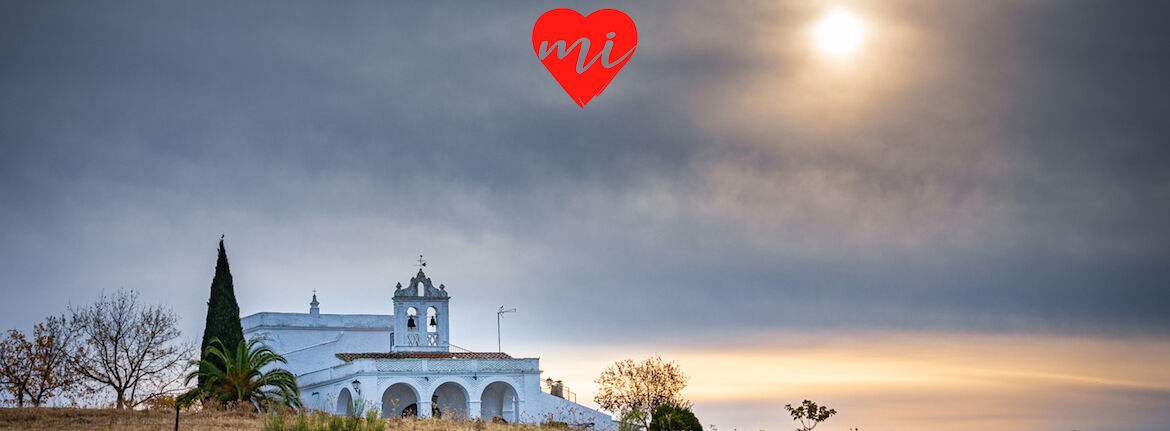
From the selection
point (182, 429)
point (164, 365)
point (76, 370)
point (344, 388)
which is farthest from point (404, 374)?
point (182, 429)

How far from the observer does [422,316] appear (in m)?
56.2

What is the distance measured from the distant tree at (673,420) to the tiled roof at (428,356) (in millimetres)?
25387

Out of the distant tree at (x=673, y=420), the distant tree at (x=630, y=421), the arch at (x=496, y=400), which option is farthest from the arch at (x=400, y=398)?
the distant tree at (x=630, y=421)

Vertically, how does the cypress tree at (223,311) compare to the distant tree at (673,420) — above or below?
above

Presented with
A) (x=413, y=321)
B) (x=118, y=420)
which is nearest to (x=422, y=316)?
(x=413, y=321)

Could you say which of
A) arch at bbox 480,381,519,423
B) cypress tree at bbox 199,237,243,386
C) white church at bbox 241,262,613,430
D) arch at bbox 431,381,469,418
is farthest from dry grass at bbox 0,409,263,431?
arch at bbox 480,381,519,423

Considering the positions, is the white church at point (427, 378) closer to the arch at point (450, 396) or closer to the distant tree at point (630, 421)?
the arch at point (450, 396)

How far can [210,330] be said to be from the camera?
42.1 metres

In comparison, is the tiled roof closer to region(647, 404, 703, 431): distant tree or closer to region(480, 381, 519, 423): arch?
region(480, 381, 519, 423): arch

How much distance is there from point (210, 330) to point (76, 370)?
8.66m

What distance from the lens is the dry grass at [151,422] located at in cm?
2580

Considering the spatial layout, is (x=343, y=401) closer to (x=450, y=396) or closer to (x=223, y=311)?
(x=450, y=396)

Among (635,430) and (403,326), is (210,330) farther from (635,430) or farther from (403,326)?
(635,430)

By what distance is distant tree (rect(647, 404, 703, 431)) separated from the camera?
2745 centimetres
